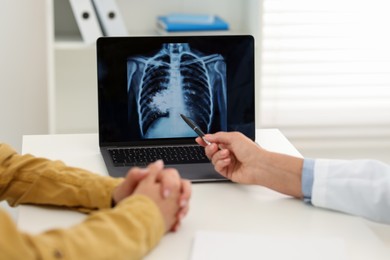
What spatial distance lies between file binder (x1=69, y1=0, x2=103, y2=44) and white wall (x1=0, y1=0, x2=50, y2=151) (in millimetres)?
221

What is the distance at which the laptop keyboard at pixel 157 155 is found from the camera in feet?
5.40

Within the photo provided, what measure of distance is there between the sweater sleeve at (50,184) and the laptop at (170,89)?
0.30m

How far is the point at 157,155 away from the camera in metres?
1.69

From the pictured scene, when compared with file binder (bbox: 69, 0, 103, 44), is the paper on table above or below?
below

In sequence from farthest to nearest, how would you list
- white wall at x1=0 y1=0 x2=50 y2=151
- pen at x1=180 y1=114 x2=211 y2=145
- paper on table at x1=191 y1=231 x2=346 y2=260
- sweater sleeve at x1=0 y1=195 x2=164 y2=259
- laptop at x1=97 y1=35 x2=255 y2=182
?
white wall at x1=0 y1=0 x2=50 y2=151 → laptop at x1=97 y1=35 x2=255 y2=182 → pen at x1=180 y1=114 x2=211 y2=145 → paper on table at x1=191 y1=231 x2=346 y2=260 → sweater sleeve at x1=0 y1=195 x2=164 y2=259

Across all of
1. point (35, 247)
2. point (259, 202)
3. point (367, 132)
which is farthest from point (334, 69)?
point (35, 247)

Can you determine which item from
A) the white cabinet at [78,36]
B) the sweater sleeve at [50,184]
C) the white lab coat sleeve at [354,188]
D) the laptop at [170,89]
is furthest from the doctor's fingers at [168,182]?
the white cabinet at [78,36]

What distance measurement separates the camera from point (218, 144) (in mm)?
1580

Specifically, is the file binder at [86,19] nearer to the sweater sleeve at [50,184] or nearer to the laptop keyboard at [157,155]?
the laptop keyboard at [157,155]

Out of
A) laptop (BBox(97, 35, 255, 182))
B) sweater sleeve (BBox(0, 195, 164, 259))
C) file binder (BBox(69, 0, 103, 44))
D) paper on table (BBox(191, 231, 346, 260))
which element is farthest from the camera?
file binder (BBox(69, 0, 103, 44))

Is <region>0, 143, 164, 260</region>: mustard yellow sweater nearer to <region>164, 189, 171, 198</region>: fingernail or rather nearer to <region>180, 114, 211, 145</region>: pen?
<region>164, 189, 171, 198</region>: fingernail

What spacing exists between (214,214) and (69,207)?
261 mm

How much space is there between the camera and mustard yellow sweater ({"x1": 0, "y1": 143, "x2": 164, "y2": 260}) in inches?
40.1

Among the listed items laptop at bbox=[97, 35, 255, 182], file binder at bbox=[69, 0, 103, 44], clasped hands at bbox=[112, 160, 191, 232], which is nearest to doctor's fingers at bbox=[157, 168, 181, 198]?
clasped hands at bbox=[112, 160, 191, 232]
